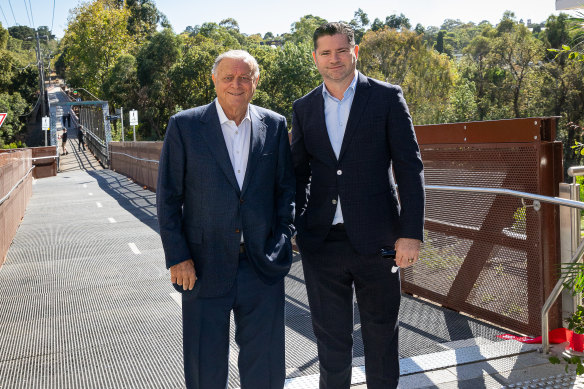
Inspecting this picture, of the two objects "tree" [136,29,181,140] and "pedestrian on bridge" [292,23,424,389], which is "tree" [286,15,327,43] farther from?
"pedestrian on bridge" [292,23,424,389]

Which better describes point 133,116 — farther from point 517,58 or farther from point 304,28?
point 304,28

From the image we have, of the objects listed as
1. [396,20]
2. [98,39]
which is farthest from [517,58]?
[396,20]

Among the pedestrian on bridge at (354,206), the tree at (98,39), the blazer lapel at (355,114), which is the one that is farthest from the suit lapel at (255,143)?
the tree at (98,39)

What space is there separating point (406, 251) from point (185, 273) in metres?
1.03

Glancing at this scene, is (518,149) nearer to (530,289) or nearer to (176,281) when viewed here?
(530,289)

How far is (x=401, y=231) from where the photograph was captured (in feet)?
9.91

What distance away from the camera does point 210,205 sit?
2.98 meters

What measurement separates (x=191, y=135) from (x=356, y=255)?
0.97 metres

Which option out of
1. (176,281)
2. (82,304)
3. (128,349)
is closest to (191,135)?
(176,281)

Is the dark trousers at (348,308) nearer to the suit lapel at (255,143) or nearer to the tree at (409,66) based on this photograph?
the suit lapel at (255,143)

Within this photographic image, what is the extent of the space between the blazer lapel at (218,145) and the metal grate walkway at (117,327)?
1.53 meters

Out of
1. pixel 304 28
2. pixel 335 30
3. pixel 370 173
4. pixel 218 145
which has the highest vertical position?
pixel 304 28

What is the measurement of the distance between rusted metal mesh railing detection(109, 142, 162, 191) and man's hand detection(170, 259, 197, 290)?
13688 millimetres

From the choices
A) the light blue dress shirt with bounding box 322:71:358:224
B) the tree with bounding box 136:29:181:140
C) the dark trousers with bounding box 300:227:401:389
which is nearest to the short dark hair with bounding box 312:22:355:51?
the light blue dress shirt with bounding box 322:71:358:224
